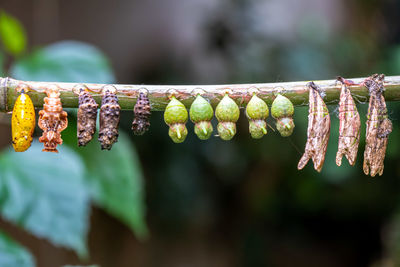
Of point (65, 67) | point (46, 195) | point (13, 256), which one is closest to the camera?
point (13, 256)

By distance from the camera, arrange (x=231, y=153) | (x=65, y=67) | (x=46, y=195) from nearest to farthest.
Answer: (x=46, y=195) < (x=65, y=67) < (x=231, y=153)

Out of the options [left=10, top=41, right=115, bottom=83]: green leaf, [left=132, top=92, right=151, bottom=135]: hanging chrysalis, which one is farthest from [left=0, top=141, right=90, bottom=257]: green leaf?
[left=132, top=92, right=151, bottom=135]: hanging chrysalis

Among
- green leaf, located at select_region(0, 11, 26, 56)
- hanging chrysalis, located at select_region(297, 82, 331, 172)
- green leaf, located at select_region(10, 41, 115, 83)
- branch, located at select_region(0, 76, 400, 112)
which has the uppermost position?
green leaf, located at select_region(0, 11, 26, 56)

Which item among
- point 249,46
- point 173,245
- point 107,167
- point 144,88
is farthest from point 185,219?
point 144,88

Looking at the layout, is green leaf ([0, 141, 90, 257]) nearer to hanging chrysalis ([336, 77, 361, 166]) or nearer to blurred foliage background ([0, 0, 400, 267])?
hanging chrysalis ([336, 77, 361, 166])

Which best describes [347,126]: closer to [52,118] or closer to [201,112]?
[201,112]

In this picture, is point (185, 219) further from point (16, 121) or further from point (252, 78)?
point (16, 121)

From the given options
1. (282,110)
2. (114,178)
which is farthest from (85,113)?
(114,178)
